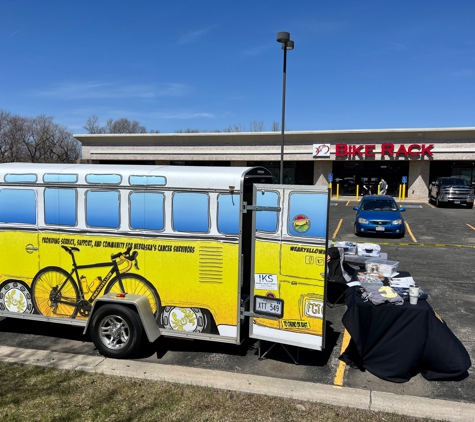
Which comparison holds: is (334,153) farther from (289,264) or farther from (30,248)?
(30,248)

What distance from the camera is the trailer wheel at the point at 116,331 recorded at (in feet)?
18.6

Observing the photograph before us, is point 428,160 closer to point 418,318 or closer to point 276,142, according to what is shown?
point 276,142

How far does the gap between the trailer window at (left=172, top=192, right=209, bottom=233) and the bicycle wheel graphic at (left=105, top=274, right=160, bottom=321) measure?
0.94 m

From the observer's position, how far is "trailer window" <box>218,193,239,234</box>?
5.34m

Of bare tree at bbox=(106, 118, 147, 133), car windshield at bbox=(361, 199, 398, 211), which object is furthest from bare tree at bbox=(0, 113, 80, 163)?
car windshield at bbox=(361, 199, 398, 211)

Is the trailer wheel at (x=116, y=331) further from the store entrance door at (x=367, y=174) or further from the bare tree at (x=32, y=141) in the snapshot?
the bare tree at (x=32, y=141)

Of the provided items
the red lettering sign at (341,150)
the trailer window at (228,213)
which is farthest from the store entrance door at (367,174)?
the trailer window at (228,213)

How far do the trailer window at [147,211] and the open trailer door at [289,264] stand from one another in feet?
4.26

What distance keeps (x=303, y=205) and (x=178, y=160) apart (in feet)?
108

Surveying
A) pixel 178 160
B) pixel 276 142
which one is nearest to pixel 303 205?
pixel 276 142

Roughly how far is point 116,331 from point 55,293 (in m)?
1.15

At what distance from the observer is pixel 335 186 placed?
35.1 m

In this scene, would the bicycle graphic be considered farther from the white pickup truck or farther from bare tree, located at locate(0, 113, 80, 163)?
bare tree, located at locate(0, 113, 80, 163)

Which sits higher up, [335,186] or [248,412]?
[335,186]
